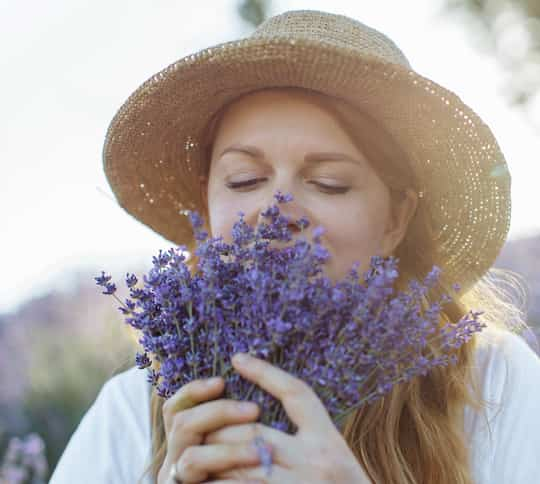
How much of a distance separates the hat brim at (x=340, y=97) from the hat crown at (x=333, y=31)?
0.25ft

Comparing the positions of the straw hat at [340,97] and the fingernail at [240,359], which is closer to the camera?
the fingernail at [240,359]

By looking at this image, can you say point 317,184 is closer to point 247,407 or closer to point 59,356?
point 247,407

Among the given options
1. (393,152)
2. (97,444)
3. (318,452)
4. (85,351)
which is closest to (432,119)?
(393,152)

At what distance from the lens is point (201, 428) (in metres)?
1.23

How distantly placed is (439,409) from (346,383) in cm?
91

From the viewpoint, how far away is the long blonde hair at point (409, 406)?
6.12 feet

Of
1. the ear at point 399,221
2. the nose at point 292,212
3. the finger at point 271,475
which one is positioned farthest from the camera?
the ear at point 399,221

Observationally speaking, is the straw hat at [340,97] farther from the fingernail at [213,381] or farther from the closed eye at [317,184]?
the fingernail at [213,381]

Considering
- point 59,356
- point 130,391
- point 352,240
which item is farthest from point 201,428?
point 59,356

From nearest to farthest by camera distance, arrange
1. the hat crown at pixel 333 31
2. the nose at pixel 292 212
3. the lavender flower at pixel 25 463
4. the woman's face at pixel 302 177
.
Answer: the nose at pixel 292 212 < the woman's face at pixel 302 177 < the hat crown at pixel 333 31 < the lavender flower at pixel 25 463

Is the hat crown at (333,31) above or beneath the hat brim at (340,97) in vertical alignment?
above

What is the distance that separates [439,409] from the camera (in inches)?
80.0

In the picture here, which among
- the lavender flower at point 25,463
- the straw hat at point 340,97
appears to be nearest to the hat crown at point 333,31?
the straw hat at point 340,97

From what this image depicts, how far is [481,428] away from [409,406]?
24cm
